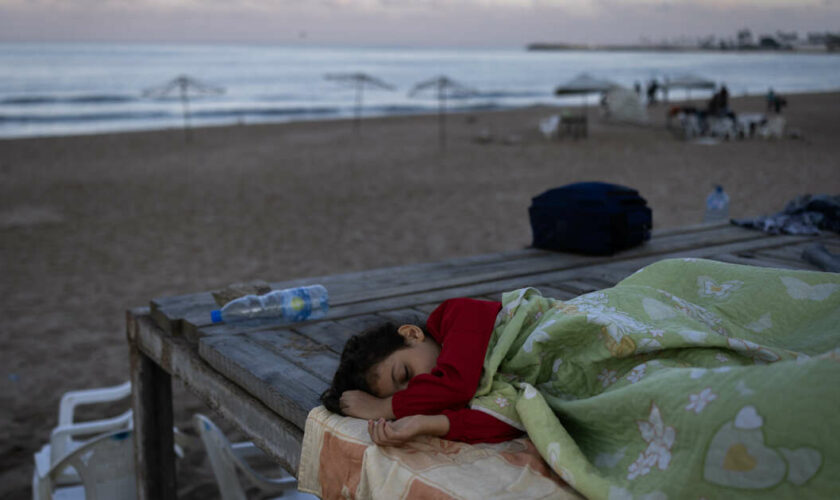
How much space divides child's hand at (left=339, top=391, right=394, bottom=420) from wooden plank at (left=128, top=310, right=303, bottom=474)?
0.21 m

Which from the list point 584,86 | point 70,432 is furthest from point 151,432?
point 584,86

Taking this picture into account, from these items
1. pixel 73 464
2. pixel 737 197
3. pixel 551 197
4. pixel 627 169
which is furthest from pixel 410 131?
pixel 73 464

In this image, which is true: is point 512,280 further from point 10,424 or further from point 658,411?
point 10,424

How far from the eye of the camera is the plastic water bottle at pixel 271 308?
278 cm

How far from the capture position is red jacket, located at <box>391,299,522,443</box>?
1805 mm

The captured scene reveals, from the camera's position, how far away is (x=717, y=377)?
152 cm

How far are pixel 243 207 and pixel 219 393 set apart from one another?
8.29 meters

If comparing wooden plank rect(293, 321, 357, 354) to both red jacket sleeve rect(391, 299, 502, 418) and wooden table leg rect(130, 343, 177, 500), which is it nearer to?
red jacket sleeve rect(391, 299, 502, 418)

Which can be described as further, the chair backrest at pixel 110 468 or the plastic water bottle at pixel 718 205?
the plastic water bottle at pixel 718 205

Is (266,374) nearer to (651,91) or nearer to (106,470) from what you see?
(106,470)

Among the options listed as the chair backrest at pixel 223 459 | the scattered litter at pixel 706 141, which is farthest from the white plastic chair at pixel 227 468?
the scattered litter at pixel 706 141

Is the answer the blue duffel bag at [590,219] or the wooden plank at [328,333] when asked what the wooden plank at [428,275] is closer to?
the blue duffel bag at [590,219]

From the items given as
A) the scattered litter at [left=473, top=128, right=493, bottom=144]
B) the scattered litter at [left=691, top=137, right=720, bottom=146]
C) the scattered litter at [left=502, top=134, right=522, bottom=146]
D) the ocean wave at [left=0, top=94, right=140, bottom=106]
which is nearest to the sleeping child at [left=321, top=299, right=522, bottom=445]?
the scattered litter at [left=502, top=134, right=522, bottom=146]

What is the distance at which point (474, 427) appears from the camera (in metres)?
1.80
